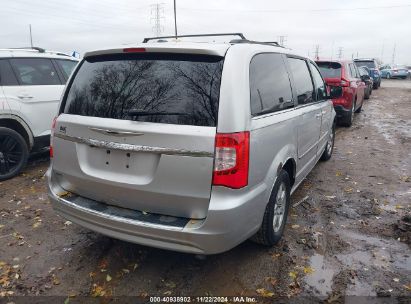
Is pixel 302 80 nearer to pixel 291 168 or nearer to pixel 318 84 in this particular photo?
pixel 318 84

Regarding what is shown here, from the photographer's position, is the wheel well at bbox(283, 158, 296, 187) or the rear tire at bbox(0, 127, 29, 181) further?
the rear tire at bbox(0, 127, 29, 181)

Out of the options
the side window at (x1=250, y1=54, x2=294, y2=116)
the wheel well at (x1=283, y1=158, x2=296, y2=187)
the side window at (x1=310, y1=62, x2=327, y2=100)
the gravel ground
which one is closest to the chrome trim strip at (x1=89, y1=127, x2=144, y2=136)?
the side window at (x1=250, y1=54, x2=294, y2=116)

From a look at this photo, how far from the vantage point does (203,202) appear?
106 inches

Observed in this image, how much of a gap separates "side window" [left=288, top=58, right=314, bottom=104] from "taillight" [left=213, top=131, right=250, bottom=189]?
5.74 feet

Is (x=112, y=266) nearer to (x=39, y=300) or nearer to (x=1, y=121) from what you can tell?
(x=39, y=300)

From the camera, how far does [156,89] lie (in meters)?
2.84

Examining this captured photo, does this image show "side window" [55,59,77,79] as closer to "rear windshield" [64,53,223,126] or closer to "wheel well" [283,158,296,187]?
"rear windshield" [64,53,223,126]

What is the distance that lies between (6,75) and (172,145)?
440cm

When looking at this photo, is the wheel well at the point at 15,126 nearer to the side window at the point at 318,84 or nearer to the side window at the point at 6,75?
the side window at the point at 6,75

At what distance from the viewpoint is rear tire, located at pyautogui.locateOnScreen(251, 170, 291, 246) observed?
3.35m

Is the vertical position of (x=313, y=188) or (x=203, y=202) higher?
(x=203, y=202)

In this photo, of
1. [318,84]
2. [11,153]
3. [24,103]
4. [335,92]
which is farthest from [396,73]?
[11,153]

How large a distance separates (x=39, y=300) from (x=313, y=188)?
3.96 metres

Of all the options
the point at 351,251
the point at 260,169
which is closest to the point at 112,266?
the point at 260,169
